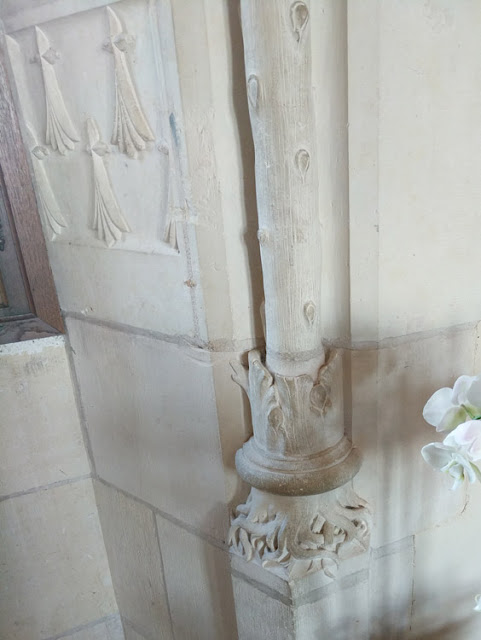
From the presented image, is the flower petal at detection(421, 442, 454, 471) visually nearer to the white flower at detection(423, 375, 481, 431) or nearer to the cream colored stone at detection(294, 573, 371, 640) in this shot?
the white flower at detection(423, 375, 481, 431)

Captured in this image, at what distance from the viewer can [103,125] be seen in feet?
2.74

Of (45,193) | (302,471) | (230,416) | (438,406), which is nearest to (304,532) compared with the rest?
(302,471)

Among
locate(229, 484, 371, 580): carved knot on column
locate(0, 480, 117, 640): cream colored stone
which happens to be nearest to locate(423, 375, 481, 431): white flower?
locate(229, 484, 371, 580): carved knot on column

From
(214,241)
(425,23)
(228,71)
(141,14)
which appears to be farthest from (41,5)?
(425,23)

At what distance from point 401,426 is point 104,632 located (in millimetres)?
983

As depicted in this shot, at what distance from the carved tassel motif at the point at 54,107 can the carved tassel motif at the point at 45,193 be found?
55mm

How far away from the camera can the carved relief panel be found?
737mm

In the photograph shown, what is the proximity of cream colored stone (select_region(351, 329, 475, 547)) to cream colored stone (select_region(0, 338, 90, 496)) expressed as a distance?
640mm

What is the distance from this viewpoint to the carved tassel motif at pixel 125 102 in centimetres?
74

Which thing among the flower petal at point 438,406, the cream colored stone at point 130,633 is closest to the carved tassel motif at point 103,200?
the flower petal at point 438,406

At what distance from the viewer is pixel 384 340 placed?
78 cm

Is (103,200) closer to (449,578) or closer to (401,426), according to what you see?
(401,426)

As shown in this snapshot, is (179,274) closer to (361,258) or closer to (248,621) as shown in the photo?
(361,258)

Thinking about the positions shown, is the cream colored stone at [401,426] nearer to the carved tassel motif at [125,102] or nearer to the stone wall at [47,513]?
the carved tassel motif at [125,102]
